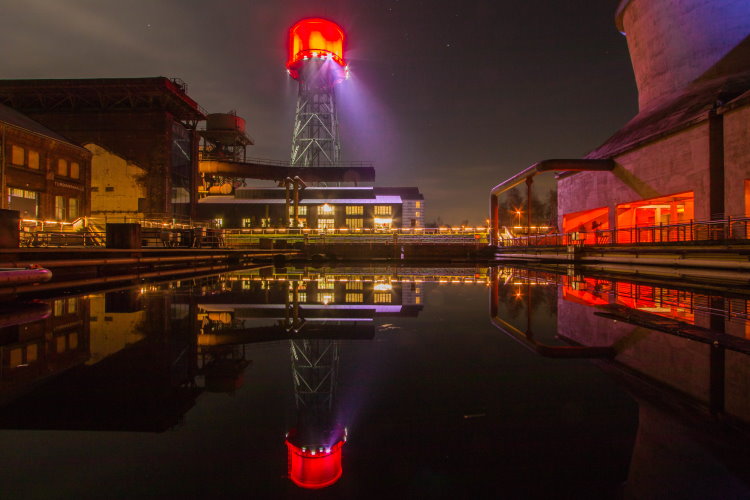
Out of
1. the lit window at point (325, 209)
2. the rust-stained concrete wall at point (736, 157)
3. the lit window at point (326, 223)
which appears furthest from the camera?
the lit window at point (326, 223)

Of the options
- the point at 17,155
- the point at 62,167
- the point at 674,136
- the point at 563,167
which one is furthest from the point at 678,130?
the point at 62,167

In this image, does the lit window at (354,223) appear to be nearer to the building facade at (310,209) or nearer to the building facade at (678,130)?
the building facade at (310,209)

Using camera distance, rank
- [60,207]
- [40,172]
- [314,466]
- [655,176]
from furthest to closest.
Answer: [60,207]
[40,172]
[655,176]
[314,466]

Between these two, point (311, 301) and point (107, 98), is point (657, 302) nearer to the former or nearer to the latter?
point (311, 301)

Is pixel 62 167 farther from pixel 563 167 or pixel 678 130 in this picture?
pixel 678 130

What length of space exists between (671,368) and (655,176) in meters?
22.3

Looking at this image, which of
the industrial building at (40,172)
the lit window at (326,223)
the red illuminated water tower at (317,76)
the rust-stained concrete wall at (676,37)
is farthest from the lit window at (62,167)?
the rust-stained concrete wall at (676,37)

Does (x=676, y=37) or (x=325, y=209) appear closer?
(x=676, y=37)

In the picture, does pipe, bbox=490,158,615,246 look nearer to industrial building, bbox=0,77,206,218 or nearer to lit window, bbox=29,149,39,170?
industrial building, bbox=0,77,206,218

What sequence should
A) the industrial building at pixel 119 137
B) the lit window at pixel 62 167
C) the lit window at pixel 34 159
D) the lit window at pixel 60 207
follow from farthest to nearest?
1. the industrial building at pixel 119 137
2. the lit window at pixel 62 167
3. the lit window at pixel 60 207
4. the lit window at pixel 34 159

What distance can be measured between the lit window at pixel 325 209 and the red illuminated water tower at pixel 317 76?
6449mm

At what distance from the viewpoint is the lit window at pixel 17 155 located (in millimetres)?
23856

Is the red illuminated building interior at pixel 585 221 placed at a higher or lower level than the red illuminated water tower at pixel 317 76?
lower

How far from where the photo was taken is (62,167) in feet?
90.9
